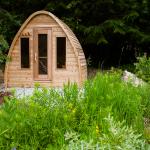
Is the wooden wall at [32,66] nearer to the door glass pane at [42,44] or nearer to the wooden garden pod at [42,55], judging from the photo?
the wooden garden pod at [42,55]

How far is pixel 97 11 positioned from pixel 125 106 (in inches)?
399

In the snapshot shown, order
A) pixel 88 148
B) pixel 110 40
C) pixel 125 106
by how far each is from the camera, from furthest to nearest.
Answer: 1. pixel 110 40
2. pixel 125 106
3. pixel 88 148

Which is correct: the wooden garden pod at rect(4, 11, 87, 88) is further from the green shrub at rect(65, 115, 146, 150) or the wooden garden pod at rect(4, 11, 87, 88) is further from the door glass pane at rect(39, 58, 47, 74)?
the green shrub at rect(65, 115, 146, 150)

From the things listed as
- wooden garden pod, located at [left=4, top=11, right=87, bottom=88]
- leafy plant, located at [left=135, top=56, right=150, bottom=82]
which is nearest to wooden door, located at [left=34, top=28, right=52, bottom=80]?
wooden garden pod, located at [left=4, top=11, right=87, bottom=88]

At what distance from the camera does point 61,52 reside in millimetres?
11656

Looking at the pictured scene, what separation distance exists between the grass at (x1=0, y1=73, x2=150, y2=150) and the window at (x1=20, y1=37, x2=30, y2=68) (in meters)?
7.04

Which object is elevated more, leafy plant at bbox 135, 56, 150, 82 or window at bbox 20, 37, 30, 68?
window at bbox 20, 37, 30, 68

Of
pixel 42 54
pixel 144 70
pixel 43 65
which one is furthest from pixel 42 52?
pixel 144 70

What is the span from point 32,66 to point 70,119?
7639mm

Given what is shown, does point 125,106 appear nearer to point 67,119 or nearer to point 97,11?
point 67,119

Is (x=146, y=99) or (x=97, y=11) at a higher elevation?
(x=97, y=11)

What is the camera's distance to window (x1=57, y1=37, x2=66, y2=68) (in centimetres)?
1159

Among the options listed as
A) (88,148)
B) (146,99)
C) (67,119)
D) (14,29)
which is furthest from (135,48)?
(88,148)

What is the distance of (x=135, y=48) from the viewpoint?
14.6m
